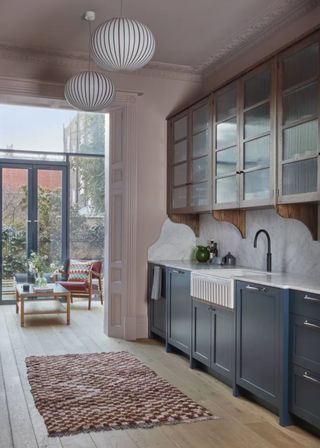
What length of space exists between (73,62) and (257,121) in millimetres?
2441

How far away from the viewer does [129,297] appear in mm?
5883

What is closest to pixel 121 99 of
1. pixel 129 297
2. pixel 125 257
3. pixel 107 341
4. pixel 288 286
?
pixel 125 257

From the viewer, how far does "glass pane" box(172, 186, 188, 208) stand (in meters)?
5.67

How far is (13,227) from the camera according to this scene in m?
→ 8.58

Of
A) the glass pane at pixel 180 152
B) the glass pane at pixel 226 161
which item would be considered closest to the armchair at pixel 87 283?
the glass pane at pixel 180 152

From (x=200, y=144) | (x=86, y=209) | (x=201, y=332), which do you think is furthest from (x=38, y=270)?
(x=201, y=332)

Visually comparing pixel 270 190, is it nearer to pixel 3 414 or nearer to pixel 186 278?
pixel 186 278

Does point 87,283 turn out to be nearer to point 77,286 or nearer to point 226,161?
point 77,286

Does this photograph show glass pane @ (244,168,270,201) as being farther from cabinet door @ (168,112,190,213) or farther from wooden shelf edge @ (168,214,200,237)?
wooden shelf edge @ (168,214,200,237)

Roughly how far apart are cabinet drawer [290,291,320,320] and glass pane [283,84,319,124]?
1.24 meters

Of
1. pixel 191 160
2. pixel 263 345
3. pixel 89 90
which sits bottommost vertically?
pixel 263 345

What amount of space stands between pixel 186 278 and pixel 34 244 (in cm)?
456

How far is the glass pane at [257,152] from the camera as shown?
4062 mm

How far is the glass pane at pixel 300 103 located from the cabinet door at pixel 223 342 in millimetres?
1513
